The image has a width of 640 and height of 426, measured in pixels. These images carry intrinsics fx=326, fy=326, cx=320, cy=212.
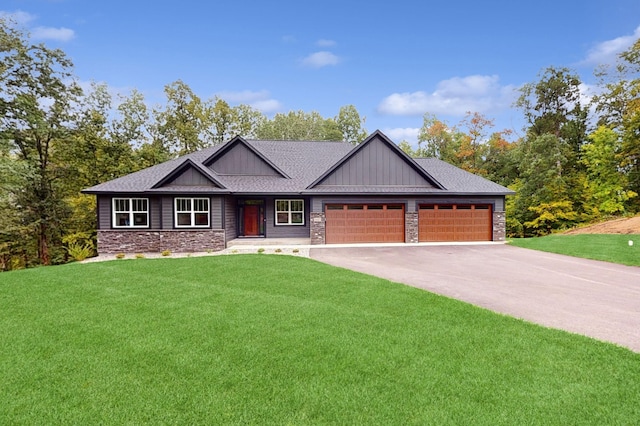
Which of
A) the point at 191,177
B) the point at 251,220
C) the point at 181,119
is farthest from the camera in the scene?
the point at 181,119

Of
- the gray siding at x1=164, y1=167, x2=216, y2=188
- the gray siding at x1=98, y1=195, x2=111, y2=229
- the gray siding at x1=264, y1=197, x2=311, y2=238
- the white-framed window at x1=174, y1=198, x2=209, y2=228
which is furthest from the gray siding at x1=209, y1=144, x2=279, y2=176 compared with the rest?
the gray siding at x1=98, y1=195, x2=111, y2=229

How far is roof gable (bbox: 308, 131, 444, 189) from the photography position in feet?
58.1

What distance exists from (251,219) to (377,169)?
792 centimetres

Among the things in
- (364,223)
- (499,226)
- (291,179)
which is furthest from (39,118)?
(499,226)

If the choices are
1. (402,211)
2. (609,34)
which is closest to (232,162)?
(402,211)

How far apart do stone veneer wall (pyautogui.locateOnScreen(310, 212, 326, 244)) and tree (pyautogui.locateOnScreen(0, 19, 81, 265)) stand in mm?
16032

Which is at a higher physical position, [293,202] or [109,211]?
[293,202]

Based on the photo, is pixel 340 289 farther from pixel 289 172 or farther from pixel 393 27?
pixel 393 27

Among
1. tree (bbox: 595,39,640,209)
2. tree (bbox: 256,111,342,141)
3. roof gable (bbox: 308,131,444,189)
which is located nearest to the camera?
roof gable (bbox: 308,131,444,189)

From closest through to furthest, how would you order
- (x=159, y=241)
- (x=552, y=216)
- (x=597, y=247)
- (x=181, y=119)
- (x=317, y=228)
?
(x=597, y=247) < (x=159, y=241) < (x=317, y=228) < (x=552, y=216) < (x=181, y=119)

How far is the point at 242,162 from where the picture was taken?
1955 cm

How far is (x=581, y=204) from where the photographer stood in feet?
91.6

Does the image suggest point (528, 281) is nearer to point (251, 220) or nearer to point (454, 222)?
point (454, 222)

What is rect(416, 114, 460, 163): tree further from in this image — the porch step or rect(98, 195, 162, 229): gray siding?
rect(98, 195, 162, 229): gray siding
